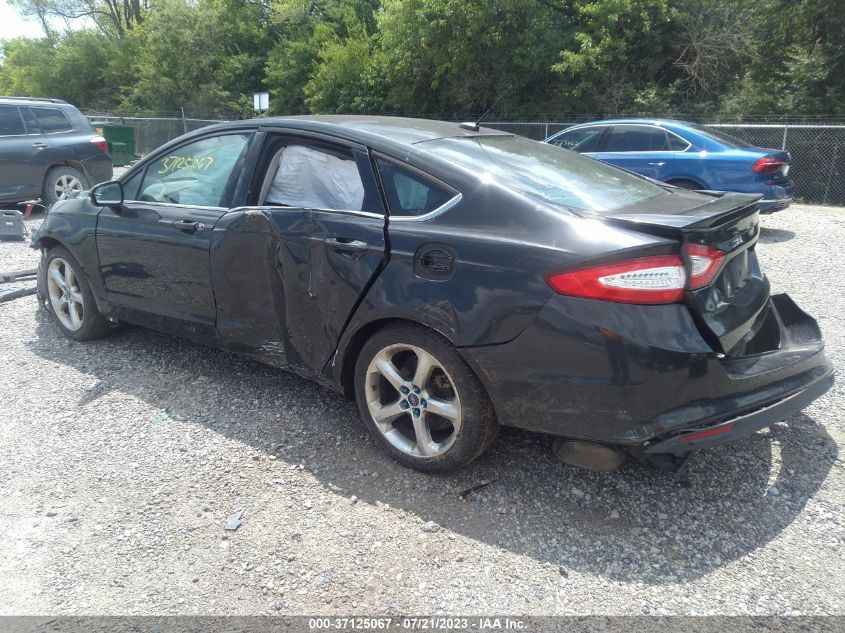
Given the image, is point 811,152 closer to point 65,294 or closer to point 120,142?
point 65,294

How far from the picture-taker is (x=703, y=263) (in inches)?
107

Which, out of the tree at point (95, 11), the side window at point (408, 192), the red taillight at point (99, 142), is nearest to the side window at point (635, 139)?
the side window at point (408, 192)

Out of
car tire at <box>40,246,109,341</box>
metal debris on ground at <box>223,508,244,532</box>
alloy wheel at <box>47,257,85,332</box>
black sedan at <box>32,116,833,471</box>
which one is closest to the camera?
black sedan at <box>32,116,833,471</box>

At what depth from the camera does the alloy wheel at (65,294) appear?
5.07 m

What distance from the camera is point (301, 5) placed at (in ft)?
98.1

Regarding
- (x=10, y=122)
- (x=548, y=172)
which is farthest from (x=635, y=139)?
(x=10, y=122)

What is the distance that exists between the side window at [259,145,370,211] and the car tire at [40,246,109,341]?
2010 mm

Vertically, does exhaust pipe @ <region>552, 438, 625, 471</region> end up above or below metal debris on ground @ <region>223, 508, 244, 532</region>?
above

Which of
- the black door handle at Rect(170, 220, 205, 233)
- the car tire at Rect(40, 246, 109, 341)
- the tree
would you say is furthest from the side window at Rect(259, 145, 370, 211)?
the tree

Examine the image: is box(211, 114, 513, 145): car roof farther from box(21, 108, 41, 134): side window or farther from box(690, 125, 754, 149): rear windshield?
box(21, 108, 41, 134): side window

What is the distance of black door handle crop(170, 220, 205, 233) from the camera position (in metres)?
3.99

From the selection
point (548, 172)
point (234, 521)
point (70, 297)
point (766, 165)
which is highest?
point (548, 172)

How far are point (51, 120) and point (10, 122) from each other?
0.61m

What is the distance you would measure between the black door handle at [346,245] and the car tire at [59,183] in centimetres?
893
